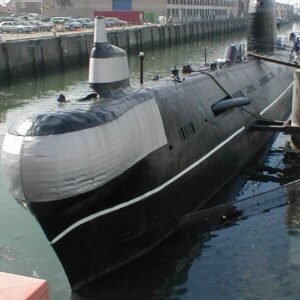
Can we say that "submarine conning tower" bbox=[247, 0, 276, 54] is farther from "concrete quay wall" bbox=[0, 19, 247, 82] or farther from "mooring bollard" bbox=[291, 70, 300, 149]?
"concrete quay wall" bbox=[0, 19, 247, 82]

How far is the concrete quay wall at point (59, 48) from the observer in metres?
36.9

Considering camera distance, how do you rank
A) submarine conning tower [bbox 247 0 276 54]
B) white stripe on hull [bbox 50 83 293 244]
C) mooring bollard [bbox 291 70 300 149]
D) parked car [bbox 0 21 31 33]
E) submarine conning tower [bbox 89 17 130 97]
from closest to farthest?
white stripe on hull [bbox 50 83 293 244], submarine conning tower [bbox 89 17 130 97], mooring bollard [bbox 291 70 300 149], submarine conning tower [bbox 247 0 276 54], parked car [bbox 0 21 31 33]

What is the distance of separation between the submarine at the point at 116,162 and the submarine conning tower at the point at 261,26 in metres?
12.4

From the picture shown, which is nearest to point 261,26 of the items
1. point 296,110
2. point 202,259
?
point 296,110

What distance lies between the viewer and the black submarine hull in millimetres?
8266

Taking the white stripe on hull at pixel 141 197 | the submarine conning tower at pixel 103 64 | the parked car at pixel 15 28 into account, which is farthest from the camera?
the parked car at pixel 15 28

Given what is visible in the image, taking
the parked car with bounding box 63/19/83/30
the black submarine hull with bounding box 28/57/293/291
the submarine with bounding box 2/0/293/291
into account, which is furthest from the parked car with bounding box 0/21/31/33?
the submarine with bounding box 2/0/293/291

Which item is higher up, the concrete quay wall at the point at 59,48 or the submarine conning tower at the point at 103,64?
the submarine conning tower at the point at 103,64

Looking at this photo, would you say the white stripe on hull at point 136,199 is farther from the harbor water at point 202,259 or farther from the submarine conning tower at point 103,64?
the submarine conning tower at point 103,64

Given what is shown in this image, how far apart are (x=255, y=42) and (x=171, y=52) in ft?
125

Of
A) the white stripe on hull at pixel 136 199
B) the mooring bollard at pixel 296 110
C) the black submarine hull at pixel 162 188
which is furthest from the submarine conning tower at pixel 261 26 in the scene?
the white stripe on hull at pixel 136 199

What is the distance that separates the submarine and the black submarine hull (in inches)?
0.9

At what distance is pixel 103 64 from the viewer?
992 centimetres

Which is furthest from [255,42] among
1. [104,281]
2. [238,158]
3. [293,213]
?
[104,281]
